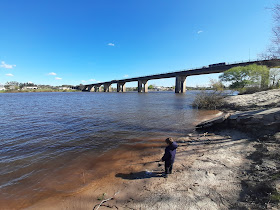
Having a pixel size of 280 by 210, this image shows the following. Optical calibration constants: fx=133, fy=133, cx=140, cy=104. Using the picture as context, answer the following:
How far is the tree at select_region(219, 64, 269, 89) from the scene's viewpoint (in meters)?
35.1

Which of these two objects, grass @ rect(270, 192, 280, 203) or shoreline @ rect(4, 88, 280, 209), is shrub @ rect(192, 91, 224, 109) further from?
grass @ rect(270, 192, 280, 203)

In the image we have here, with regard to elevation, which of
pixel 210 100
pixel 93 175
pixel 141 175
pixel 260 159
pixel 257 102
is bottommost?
pixel 93 175

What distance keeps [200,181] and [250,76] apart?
44.6 metres

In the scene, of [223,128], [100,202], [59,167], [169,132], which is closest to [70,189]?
[100,202]

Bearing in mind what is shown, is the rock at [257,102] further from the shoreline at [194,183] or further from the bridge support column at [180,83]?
the bridge support column at [180,83]

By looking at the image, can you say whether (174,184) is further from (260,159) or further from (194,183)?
(260,159)

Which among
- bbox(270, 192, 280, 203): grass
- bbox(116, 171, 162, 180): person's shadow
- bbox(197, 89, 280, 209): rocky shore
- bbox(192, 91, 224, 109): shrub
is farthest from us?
bbox(192, 91, 224, 109): shrub

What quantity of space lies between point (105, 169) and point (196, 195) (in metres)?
3.46

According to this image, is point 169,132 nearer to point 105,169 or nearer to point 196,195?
point 105,169

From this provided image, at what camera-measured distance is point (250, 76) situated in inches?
1441

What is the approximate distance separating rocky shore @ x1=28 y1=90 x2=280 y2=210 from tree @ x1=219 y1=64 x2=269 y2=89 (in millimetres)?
38106

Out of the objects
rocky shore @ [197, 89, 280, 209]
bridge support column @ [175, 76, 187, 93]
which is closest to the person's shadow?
rocky shore @ [197, 89, 280, 209]

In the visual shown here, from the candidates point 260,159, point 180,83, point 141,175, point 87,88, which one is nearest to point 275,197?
point 260,159

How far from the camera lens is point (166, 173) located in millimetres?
4574
